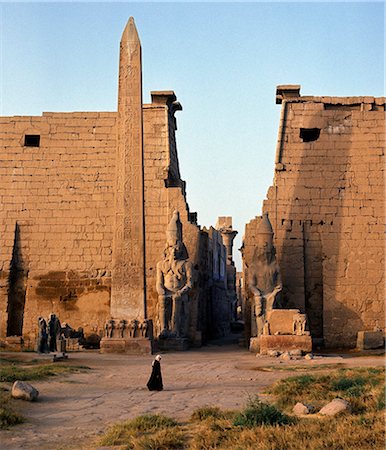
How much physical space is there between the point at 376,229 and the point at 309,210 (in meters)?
1.62

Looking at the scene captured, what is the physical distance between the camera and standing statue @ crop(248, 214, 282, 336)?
47.0ft

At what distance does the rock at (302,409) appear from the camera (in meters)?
6.25

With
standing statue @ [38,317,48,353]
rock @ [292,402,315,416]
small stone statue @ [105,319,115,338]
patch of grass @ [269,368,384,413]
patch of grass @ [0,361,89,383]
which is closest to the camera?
rock @ [292,402,315,416]

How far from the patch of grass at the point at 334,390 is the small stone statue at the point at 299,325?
4.13m

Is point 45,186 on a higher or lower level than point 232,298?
higher

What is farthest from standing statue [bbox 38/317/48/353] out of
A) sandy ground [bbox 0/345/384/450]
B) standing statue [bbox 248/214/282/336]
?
standing statue [bbox 248/214/282/336]

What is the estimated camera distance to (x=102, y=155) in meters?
17.3

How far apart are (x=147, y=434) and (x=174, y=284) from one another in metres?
9.25

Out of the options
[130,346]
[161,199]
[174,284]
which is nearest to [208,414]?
[130,346]

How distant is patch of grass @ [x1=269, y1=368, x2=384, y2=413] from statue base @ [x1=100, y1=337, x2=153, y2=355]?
192 inches

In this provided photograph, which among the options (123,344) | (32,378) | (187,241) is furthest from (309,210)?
(32,378)

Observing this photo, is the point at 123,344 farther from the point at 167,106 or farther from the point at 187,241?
the point at 167,106

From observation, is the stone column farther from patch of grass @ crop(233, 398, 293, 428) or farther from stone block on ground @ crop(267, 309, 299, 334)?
patch of grass @ crop(233, 398, 293, 428)

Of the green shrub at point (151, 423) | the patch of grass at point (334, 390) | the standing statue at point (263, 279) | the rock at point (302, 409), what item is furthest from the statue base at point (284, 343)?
the green shrub at point (151, 423)
